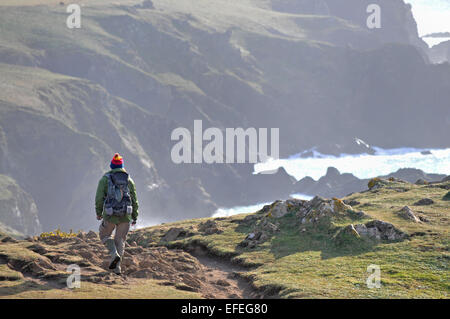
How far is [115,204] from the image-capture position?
21.4 m

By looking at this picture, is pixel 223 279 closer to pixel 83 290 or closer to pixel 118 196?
pixel 118 196

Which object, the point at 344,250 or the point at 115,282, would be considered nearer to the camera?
the point at 115,282

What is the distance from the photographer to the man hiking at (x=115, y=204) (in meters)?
21.4

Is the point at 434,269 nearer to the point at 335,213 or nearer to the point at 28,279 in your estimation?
the point at 335,213

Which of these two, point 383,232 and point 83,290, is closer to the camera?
point 83,290

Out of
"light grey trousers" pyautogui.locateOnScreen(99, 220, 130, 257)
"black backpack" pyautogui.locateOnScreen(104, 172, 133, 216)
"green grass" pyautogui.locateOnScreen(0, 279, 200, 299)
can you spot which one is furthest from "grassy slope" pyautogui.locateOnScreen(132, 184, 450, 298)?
"black backpack" pyautogui.locateOnScreen(104, 172, 133, 216)

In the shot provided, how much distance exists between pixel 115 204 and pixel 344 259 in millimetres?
11317

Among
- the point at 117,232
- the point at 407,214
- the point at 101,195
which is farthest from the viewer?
the point at 407,214

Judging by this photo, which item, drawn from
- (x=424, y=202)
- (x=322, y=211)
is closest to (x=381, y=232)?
(x=322, y=211)

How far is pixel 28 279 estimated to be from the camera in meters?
20.9

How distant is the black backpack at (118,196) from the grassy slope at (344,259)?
6.60m
